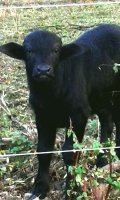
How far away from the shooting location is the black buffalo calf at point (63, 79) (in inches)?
199

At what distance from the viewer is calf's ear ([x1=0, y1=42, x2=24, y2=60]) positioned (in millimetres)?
5195

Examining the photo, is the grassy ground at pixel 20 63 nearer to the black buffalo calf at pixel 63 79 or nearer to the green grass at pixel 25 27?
the green grass at pixel 25 27

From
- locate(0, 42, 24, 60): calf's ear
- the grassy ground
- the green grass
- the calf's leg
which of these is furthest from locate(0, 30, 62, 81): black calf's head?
the green grass

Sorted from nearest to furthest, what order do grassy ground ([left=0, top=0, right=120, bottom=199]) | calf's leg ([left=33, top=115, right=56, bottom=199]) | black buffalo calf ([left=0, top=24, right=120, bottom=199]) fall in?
black buffalo calf ([left=0, top=24, right=120, bottom=199]), calf's leg ([left=33, top=115, right=56, bottom=199]), grassy ground ([left=0, top=0, right=120, bottom=199])

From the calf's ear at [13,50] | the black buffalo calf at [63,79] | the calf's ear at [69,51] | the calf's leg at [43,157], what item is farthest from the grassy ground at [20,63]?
the calf's ear at [69,51]

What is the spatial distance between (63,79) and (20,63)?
4.01 meters

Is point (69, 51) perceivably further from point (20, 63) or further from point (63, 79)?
point (20, 63)

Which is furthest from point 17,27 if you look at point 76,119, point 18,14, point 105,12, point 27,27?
point 76,119

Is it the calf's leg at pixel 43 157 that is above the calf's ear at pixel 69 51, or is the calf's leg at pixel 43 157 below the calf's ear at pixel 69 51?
below

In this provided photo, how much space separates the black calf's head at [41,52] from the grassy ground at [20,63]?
3.77ft

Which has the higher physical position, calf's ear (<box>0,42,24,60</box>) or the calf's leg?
calf's ear (<box>0,42,24,60</box>)

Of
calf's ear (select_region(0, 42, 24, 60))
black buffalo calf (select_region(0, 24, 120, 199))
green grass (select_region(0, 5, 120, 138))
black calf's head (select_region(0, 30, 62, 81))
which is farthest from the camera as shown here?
green grass (select_region(0, 5, 120, 138))

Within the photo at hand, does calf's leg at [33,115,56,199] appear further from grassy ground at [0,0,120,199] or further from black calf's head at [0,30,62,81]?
black calf's head at [0,30,62,81]

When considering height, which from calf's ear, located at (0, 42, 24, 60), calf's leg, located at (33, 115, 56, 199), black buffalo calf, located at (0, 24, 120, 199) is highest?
calf's ear, located at (0, 42, 24, 60)
